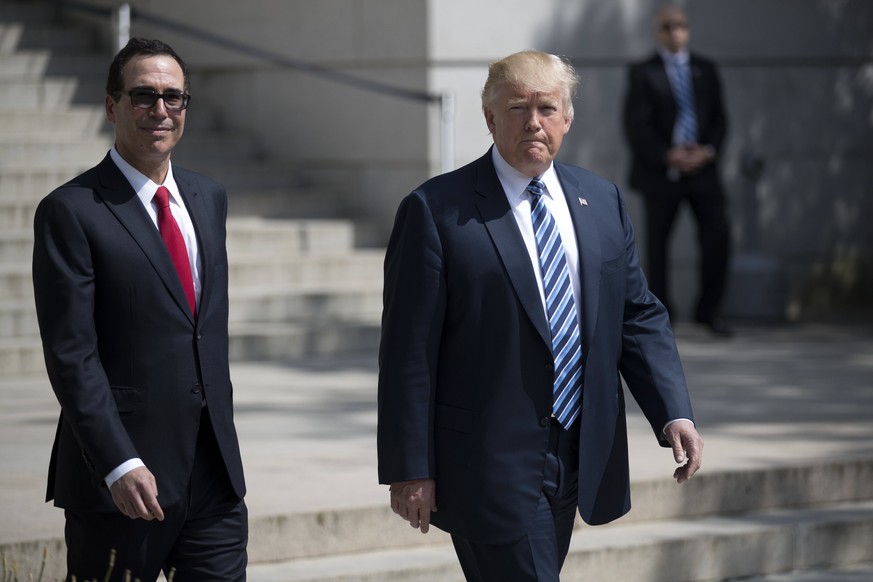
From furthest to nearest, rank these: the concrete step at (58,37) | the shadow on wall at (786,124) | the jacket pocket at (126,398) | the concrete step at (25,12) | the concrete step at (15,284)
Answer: the concrete step at (25,12)
the concrete step at (58,37)
the shadow on wall at (786,124)
the concrete step at (15,284)
the jacket pocket at (126,398)

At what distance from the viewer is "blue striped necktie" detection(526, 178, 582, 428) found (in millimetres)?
3701

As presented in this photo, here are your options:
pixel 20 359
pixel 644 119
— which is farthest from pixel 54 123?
pixel 644 119

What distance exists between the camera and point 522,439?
3.67 m

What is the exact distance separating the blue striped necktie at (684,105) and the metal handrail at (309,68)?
5.27ft

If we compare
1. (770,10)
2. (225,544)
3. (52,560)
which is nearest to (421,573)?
(52,560)

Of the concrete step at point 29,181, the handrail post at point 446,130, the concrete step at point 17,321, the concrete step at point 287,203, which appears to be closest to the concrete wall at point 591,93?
the concrete step at point 287,203

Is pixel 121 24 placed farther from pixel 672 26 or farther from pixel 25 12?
pixel 672 26

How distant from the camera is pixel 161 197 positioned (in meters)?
3.70

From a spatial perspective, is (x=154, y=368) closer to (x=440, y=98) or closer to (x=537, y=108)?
(x=537, y=108)

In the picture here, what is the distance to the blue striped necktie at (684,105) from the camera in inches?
418

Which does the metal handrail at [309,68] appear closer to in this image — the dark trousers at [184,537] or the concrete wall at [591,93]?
the concrete wall at [591,93]

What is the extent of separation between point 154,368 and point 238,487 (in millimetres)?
388

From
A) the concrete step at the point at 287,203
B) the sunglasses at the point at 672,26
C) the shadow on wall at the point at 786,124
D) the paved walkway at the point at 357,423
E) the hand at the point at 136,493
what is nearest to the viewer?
the hand at the point at 136,493

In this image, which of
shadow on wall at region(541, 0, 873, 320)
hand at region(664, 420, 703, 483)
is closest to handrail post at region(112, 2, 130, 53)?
shadow on wall at region(541, 0, 873, 320)
